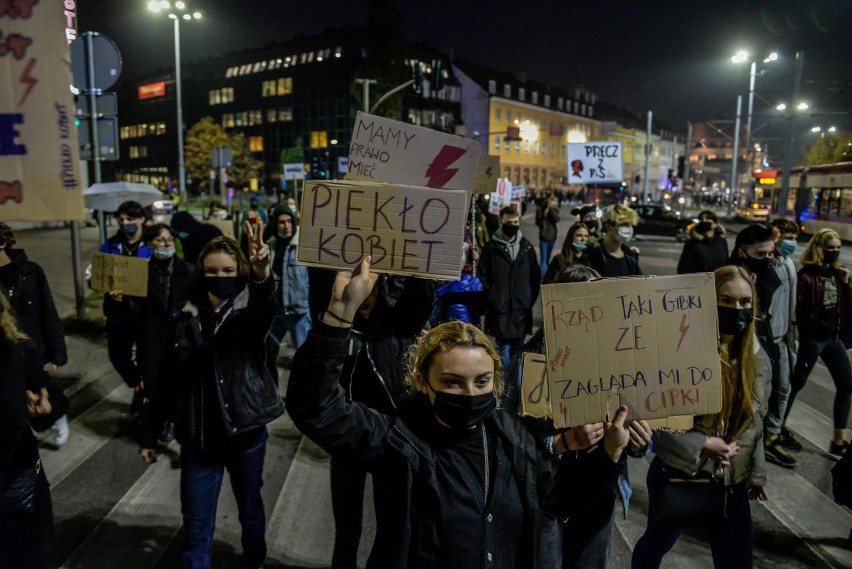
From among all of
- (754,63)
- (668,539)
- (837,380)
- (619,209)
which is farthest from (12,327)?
(754,63)

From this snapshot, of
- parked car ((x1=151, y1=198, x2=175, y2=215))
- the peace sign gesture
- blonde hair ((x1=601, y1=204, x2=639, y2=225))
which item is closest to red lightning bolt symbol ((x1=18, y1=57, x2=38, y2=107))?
the peace sign gesture

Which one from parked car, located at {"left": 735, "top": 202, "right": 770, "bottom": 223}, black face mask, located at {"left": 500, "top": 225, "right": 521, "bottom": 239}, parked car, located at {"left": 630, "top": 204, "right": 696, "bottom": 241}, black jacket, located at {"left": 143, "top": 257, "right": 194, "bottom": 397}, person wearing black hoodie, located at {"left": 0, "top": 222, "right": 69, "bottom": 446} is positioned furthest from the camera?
parked car, located at {"left": 735, "top": 202, "right": 770, "bottom": 223}

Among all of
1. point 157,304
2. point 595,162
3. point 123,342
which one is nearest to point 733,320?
point 157,304

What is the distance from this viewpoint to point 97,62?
7871 millimetres

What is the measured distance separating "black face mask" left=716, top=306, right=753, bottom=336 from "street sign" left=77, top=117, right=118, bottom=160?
320 inches

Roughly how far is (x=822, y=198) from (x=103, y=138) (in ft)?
81.8

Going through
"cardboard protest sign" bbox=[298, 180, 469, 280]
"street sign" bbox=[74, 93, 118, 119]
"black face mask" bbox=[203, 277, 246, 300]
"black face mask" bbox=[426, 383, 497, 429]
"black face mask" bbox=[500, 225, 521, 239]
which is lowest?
"black face mask" bbox=[426, 383, 497, 429]

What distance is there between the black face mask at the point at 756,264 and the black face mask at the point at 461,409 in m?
3.39

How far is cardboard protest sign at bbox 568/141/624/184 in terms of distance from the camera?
10.5 meters

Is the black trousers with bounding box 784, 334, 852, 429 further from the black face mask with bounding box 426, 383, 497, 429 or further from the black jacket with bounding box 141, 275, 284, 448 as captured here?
the black jacket with bounding box 141, 275, 284, 448

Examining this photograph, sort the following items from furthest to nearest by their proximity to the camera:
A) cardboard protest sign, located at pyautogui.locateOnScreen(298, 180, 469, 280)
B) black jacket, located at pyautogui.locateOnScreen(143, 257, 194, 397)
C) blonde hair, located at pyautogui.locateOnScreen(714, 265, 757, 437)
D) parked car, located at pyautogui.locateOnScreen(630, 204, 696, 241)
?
parked car, located at pyautogui.locateOnScreen(630, 204, 696, 241)
black jacket, located at pyautogui.locateOnScreen(143, 257, 194, 397)
blonde hair, located at pyautogui.locateOnScreen(714, 265, 757, 437)
cardboard protest sign, located at pyautogui.locateOnScreen(298, 180, 469, 280)

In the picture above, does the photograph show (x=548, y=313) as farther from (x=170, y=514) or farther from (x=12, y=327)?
(x=170, y=514)

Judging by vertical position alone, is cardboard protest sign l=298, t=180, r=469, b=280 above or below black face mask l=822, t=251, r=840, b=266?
above

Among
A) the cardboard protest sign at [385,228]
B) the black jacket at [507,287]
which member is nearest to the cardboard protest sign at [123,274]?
the black jacket at [507,287]
